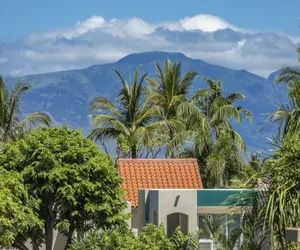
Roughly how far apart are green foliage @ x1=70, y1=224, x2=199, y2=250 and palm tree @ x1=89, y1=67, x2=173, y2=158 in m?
20.6

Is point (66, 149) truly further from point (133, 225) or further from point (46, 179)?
point (133, 225)

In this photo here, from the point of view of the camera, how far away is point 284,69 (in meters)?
42.0

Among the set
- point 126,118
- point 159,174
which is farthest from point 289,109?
point 126,118

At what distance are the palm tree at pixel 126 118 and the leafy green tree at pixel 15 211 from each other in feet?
54.2

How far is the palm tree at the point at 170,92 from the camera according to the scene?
5534cm

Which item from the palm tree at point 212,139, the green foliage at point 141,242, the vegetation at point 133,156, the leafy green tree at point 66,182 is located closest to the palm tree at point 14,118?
the vegetation at point 133,156

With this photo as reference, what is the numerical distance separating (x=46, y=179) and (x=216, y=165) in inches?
600

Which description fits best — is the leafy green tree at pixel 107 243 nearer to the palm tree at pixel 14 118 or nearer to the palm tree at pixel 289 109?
the palm tree at pixel 289 109

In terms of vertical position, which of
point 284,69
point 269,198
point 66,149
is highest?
point 284,69

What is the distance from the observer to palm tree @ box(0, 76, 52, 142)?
50.6 meters

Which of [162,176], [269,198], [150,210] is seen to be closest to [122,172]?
[162,176]

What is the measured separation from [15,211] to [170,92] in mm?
22681

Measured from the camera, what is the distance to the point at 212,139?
53750mm

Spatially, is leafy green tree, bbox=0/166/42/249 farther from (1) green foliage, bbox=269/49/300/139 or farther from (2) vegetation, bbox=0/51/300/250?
(1) green foliage, bbox=269/49/300/139
